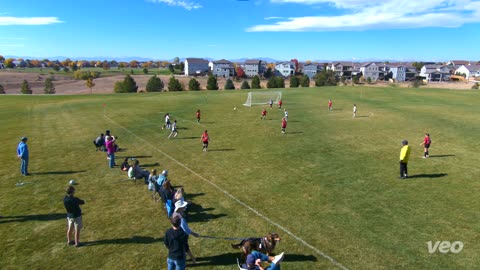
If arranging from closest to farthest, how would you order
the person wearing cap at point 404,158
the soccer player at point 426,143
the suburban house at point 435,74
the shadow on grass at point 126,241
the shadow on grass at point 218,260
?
the shadow on grass at point 218,260, the shadow on grass at point 126,241, the person wearing cap at point 404,158, the soccer player at point 426,143, the suburban house at point 435,74

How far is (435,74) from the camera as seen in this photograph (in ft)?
547

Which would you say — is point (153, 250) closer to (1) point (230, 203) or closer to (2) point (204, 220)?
(2) point (204, 220)

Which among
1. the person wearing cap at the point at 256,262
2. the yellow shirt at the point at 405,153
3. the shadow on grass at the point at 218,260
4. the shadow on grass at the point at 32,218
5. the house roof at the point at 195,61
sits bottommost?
the shadow on grass at the point at 218,260

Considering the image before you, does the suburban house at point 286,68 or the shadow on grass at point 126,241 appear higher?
the suburban house at point 286,68

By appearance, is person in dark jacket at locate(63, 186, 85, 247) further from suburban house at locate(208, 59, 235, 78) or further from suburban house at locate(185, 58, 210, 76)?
suburban house at locate(185, 58, 210, 76)

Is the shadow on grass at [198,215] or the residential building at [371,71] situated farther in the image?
the residential building at [371,71]

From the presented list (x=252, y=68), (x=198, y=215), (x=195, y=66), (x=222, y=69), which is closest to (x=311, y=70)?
(x=252, y=68)

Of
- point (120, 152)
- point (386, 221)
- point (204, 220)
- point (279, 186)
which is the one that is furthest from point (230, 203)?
point (120, 152)

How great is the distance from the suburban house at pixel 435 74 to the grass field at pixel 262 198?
523 feet

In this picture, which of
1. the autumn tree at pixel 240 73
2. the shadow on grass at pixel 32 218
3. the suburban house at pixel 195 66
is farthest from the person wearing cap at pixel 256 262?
the suburban house at pixel 195 66

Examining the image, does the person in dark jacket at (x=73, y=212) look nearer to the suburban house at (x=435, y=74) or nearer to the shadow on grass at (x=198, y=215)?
the shadow on grass at (x=198, y=215)

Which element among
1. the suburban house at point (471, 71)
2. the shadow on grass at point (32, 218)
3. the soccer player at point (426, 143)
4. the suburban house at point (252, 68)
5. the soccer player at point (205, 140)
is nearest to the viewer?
the shadow on grass at point (32, 218)

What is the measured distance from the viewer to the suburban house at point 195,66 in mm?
185750

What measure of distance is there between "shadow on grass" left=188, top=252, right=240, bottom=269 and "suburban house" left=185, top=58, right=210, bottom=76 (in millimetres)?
178148
